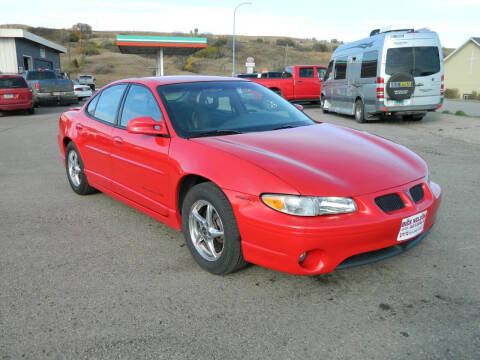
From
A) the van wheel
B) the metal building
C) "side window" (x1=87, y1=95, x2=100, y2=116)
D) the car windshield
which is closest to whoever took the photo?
the car windshield

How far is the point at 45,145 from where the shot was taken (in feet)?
32.8

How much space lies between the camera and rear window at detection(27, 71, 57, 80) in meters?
22.2

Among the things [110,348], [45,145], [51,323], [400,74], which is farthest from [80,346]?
[400,74]

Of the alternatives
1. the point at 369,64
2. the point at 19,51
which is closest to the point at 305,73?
the point at 369,64

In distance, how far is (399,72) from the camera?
487 inches

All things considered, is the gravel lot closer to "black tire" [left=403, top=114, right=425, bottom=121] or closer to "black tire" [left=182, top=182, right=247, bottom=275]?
"black tire" [left=182, top=182, right=247, bottom=275]

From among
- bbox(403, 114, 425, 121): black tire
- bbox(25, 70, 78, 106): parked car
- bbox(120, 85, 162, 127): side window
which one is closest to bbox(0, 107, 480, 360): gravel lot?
bbox(120, 85, 162, 127): side window

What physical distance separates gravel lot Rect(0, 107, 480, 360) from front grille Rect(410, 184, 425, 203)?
590 millimetres

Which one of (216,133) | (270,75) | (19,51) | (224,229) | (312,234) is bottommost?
(224,229)

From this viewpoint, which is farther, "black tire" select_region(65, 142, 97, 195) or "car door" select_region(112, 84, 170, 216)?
"black tire" select_region(65, 142, 97, 195)

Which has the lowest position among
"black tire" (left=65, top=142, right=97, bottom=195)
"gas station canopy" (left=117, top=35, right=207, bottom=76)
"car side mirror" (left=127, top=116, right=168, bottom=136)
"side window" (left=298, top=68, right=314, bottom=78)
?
"black tire" (left=65, top=142, right=97, bottom=195)

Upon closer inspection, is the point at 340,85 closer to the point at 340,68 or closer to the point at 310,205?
the point at 340,68

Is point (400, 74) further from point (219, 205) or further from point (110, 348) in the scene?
point (110, 348)

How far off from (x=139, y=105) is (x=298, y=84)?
16582mm
